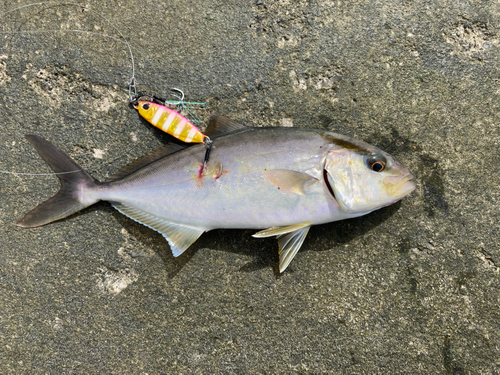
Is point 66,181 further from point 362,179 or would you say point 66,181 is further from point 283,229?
point 362,179

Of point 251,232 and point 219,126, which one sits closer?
point 219,126

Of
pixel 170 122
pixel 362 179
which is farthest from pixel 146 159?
pixel 362 179

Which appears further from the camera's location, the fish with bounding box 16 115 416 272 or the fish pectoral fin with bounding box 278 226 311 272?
the fish pectoral fin with bounding box 278 226 311 272

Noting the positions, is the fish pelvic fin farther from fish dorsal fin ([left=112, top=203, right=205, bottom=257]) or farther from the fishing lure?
the fishing lure

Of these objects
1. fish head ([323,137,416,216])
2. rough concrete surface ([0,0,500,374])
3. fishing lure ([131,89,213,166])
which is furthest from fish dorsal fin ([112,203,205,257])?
fish head ([323,137,416,216])

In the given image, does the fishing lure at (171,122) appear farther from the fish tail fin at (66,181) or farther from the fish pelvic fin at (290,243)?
the fish pelvic fin at (290,243)

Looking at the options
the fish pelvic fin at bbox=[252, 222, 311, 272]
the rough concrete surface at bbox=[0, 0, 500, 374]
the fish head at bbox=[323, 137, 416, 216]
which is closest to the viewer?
the fish head at bbox=[323, 137, 416, 216]

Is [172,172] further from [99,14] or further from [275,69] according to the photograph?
[99,14]

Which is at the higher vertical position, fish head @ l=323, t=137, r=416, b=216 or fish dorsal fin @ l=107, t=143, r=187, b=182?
fish head @ l=323, t=137, r=416, b=216
